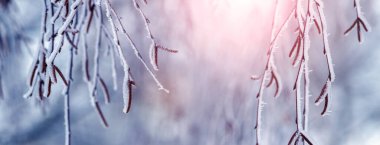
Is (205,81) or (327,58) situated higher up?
(327,58)

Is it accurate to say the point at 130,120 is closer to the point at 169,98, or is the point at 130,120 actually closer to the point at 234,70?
the point at 169,98

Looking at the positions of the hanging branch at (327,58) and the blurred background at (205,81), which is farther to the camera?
the blurred background at (205,81)

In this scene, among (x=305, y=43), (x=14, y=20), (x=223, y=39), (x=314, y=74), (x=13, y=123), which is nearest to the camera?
(x=305, y=43)

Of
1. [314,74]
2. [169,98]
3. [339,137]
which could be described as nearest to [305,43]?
[314,74]

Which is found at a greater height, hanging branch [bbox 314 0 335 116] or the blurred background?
hanging branch [bbox 314 0 335 116]

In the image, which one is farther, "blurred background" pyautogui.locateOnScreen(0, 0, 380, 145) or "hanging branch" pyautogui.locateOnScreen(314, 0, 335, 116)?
"blurred background" pyautogui.locateOnScreen(0, 0, 380, 145)

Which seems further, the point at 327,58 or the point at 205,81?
the point at 205,81

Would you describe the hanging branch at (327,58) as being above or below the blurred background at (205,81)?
above

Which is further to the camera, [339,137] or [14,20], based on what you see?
[339,137]
